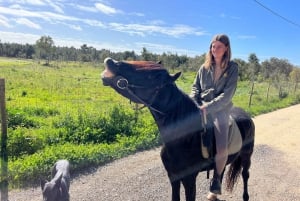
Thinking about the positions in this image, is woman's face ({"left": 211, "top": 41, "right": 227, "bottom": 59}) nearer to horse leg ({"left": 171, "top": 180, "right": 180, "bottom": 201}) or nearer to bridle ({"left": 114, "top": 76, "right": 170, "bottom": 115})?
bridle ({"left": 114, "top": 76, "right": 170, "bottom": 115})

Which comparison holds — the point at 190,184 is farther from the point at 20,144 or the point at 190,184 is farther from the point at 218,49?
the point at 20,144

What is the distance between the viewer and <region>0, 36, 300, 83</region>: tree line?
36.8m

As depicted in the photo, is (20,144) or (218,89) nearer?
(218,89)

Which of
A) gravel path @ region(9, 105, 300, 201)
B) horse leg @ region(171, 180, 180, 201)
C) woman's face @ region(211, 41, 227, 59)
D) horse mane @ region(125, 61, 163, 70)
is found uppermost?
woman's face @ region(211, 41, 227, 59)

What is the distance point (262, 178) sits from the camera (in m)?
6.27

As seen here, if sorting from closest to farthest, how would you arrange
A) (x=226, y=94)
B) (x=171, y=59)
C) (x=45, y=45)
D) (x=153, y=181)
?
(x=226, y=94) < (x=153, y=181) < (x=171, y=59) < (x=45, y=45)

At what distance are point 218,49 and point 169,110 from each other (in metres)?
0.95

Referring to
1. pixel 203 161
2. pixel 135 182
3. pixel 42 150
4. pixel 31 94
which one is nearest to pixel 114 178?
pixel 135 182

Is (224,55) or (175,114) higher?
(224,55)

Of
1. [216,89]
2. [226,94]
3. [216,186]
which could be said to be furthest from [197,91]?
[216,186]

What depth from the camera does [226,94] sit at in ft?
11.3

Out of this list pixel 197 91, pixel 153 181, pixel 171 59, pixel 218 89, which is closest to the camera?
pixel 218 89

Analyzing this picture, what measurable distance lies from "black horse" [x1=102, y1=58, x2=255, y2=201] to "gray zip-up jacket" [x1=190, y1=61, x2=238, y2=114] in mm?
244

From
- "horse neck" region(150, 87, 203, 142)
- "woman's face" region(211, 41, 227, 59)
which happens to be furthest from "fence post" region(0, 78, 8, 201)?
"woman's face" region(211, 41, 227, 59)
